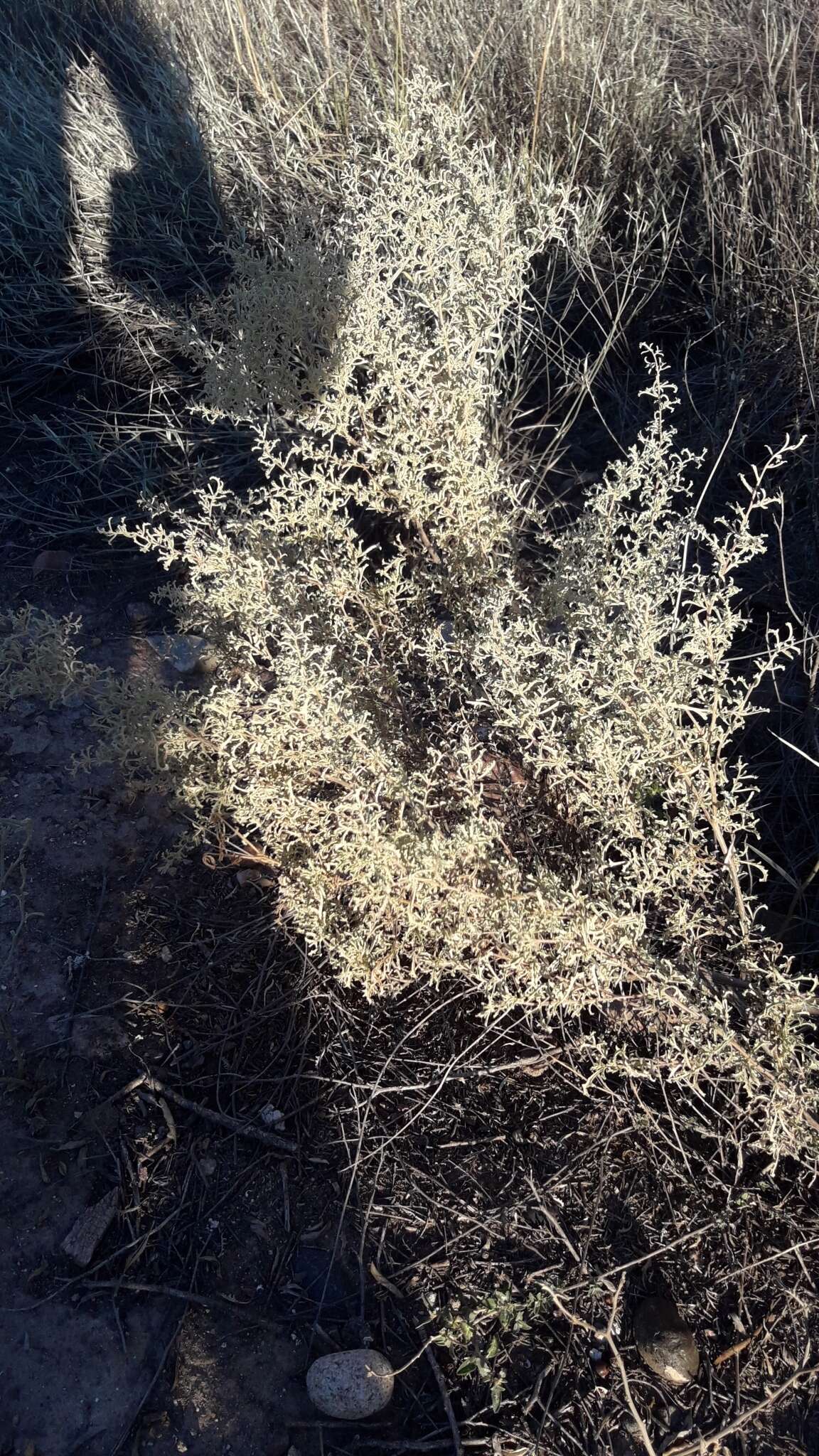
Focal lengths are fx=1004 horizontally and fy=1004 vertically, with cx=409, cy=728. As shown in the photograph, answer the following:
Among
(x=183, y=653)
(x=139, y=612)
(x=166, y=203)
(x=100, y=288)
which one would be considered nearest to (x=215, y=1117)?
(x=183, y=653)

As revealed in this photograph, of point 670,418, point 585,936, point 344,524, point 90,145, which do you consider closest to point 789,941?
point 585,936

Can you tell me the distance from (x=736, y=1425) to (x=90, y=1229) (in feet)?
3.74

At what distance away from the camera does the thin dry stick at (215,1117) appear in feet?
6.36

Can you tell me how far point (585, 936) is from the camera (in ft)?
5.22

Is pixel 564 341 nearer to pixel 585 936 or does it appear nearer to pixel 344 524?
pixel 344 524

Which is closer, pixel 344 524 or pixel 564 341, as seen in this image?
pixel 344 524

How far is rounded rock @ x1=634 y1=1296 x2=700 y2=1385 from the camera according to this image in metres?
1.60

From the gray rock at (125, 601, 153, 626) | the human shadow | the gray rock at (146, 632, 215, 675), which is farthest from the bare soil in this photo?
the human shadow

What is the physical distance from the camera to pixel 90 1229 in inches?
72.8

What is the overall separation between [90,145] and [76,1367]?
3891 millimetres

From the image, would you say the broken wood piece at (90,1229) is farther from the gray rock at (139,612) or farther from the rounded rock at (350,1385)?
the gray rock at (139,612)

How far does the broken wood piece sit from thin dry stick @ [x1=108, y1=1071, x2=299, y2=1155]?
0.19 m

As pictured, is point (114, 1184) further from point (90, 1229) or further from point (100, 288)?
point (100, 288)

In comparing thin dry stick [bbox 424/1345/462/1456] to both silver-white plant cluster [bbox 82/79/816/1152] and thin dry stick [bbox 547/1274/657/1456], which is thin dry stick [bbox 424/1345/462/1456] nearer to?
thin dry stick [bbox 547/1274/657/1456]
